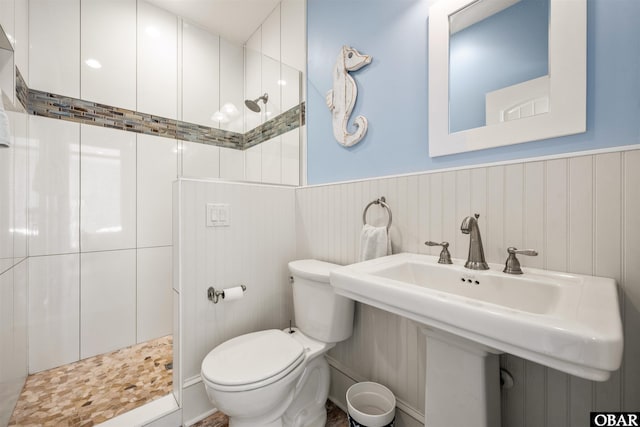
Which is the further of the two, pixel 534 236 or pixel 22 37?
pixel 22 37

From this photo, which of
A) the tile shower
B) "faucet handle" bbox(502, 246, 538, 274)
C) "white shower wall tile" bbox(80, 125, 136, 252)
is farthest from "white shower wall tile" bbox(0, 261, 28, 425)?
"faucet handle" bbox(502, 246, 538, 274)

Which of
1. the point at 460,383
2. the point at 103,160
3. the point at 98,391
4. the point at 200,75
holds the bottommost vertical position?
the point at 98,391

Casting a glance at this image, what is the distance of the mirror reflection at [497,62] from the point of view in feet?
2.84

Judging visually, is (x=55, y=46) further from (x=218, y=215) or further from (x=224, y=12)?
(x=218, y=215)

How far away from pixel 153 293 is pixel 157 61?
1814 millimetres

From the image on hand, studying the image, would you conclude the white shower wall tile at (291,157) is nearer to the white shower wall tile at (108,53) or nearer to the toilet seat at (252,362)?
the toilet seat at (252,362)

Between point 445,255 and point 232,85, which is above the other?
point 232,85

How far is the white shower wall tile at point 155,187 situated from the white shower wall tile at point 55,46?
500mm

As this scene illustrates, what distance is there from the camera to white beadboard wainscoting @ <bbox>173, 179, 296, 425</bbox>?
129 centimetres

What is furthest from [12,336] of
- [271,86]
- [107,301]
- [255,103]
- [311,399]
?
[271,86]

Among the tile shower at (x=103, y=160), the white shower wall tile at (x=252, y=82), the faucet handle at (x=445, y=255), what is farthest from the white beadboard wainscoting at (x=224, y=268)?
the faucet handle at (x=445, y=255)

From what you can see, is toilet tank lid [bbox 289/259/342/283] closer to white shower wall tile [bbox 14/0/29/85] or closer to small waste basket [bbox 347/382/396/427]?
small waste basket [bbox 347/382/396/427]

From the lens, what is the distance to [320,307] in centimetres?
130

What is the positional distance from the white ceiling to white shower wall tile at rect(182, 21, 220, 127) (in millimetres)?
118
